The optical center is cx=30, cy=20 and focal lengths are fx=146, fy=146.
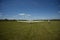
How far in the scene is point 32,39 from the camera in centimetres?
795

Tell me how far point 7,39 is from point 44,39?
202 cm

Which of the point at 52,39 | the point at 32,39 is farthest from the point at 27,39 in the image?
the point at 52,39

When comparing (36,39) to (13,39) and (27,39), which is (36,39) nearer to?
(27,39)

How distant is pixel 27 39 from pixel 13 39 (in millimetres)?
764

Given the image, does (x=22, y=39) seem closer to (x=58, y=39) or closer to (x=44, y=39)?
(x=44, y=39)

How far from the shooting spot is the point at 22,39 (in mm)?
7922

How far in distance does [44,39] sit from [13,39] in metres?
1.67

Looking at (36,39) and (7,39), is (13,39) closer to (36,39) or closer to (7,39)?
(7,39)

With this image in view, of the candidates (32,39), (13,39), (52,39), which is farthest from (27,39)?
(52,39)

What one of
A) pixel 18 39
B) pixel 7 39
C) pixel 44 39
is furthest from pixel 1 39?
pixel 44 39

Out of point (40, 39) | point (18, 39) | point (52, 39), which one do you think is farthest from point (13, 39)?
point (52, 39)

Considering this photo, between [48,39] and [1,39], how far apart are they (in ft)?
8.42

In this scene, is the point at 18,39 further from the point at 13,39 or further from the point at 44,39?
the point at 44,39

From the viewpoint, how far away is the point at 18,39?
782 cm
